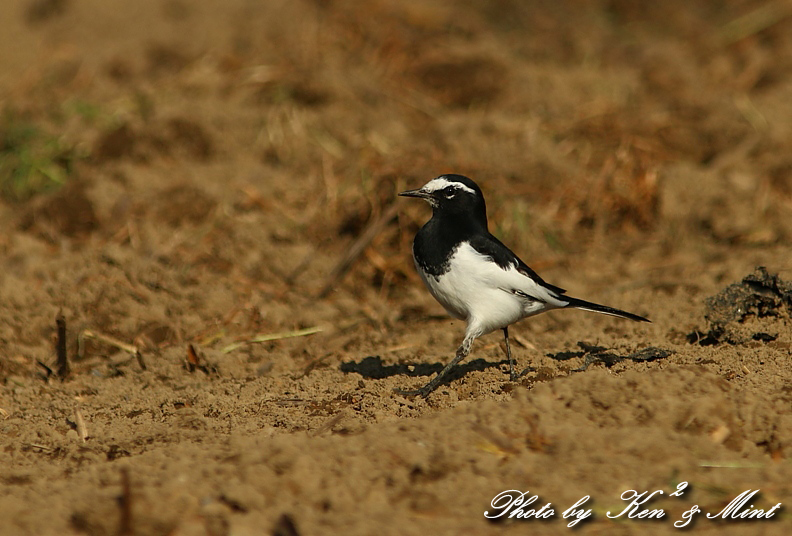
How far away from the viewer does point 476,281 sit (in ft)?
17.3

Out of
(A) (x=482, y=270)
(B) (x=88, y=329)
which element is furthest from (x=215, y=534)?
(B) (x=88, y=329)

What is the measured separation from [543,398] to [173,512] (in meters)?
1.71

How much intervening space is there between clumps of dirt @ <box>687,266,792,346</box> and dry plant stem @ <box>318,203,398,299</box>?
9.22ft

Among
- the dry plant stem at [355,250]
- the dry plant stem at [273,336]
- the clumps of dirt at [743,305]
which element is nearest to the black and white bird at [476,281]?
the clumps of dirt at [743,305]

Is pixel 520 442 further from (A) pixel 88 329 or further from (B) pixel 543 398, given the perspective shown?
(A) pixel 88 329

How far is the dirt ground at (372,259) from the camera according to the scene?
3682mm

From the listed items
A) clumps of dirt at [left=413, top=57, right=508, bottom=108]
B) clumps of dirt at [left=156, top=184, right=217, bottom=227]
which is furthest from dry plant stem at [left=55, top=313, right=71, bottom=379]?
clumps of dirt at [left=413, top=57, right=508, bottom=108]

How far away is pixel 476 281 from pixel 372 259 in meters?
2.45

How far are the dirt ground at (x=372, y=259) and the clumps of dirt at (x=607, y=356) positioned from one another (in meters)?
0.02

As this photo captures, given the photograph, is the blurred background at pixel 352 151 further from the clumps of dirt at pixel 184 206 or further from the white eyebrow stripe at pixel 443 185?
the white eyebrow stripe at pixel 443 185

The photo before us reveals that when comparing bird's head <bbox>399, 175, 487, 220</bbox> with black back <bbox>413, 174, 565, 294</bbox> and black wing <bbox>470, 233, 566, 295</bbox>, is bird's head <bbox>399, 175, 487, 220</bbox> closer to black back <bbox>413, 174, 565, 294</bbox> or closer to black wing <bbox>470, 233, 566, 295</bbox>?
black back <bbox>413, 174, 565, 294</bbox>

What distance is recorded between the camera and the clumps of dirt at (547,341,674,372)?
5.18 metres

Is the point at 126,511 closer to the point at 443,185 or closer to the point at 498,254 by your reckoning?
the point at 498,254

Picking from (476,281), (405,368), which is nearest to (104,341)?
(405,368)
